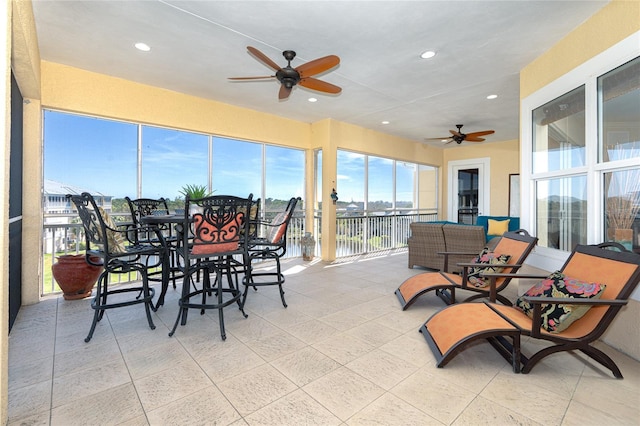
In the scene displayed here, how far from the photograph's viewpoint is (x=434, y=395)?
171 centimetres

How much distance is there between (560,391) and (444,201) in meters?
7.33

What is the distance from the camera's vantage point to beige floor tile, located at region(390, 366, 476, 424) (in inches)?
62.3

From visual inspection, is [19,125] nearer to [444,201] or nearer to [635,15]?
[635,15]

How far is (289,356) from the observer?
84.8 inches

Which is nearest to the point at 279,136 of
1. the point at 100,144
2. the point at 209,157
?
the point at 209,157

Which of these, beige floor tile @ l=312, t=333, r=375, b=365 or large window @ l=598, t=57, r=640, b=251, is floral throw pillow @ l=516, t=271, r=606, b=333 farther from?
beige floor tile @ l=312, t=333, r=375, b=365

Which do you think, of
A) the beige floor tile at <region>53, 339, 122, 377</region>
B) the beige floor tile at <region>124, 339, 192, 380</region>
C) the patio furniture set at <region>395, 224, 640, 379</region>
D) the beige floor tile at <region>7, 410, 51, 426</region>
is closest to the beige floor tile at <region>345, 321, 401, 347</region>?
the patio furniture set at <region>395, 224, 640, 379</region>

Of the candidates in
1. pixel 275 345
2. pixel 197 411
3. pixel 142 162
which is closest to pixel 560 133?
pixel 275 345

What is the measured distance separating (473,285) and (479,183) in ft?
19.8

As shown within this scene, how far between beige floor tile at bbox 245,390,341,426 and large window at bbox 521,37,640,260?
2.64m

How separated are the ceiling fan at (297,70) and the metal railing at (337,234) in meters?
2.91

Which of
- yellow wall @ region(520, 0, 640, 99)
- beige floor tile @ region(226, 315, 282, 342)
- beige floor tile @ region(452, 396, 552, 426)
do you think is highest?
yellow wall @ region(520, 0, 640, 99)

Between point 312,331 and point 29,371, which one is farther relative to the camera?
point 312,331

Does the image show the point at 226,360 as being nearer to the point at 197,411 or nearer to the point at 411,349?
the point at 197,411
